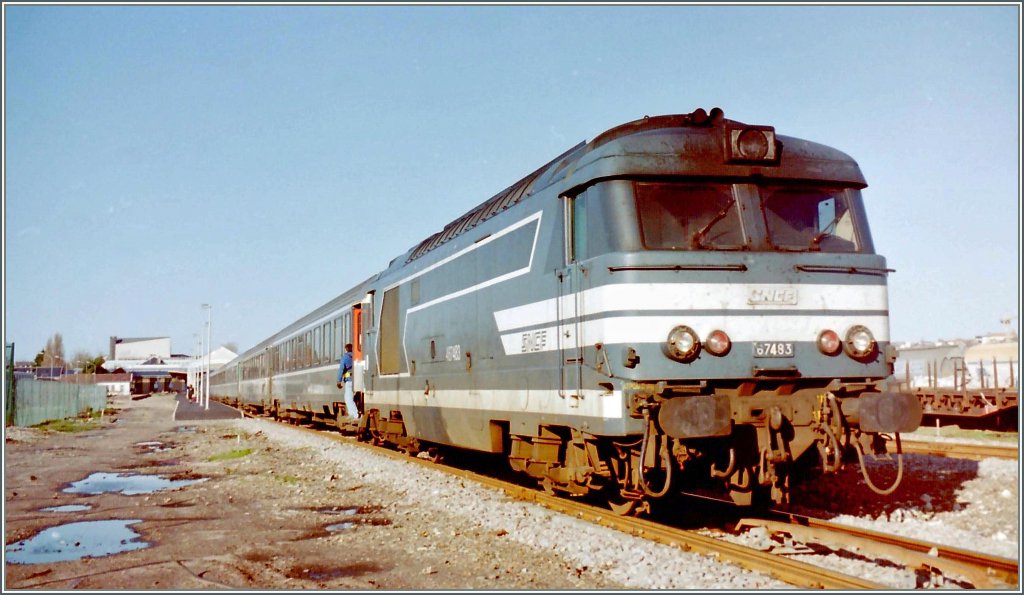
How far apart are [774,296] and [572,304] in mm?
1902

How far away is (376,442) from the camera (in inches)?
714

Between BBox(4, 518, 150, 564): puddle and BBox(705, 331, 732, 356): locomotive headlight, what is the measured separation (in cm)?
557

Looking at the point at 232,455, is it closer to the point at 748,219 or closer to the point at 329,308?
the point at 329,308

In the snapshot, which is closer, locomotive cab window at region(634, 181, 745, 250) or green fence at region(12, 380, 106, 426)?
locomotive cab window at region(634, 181, 745, 250)

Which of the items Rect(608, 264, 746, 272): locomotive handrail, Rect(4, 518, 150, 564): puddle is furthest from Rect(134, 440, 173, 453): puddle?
Rect(608, 264, 746, 272): locomotive handrail

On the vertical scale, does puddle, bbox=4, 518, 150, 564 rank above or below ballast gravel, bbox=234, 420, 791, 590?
below

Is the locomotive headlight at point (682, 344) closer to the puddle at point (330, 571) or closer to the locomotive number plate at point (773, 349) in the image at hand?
the locomotive number plate at point (773, 349)

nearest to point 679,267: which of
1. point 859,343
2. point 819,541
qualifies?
point 859,343

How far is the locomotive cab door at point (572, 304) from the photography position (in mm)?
8078

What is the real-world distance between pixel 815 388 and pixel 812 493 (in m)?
Result: 3.03

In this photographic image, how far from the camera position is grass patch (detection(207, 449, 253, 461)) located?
55.8 ft

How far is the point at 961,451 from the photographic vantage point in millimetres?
13867

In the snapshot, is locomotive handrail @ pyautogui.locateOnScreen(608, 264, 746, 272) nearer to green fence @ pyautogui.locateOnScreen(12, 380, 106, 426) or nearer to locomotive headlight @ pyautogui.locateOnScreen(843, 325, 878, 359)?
locomotive headlight @ pyautogui.locateOnScreen(843, 325, 878, 359)

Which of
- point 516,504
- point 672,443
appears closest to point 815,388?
point 672,443
